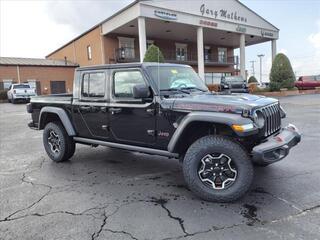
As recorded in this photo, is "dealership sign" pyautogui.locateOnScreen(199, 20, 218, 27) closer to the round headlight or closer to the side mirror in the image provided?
the side mirror

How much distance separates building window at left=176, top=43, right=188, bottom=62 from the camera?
3276 cm

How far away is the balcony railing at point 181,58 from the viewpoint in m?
27.0

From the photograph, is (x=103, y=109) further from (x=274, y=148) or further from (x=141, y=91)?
(x=274, y=148)

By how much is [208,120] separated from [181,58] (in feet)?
99.4

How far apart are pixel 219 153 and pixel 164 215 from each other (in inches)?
40.7

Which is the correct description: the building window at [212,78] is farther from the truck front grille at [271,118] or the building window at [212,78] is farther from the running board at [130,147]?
the truck front grille at [271,118]

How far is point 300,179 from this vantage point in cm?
426

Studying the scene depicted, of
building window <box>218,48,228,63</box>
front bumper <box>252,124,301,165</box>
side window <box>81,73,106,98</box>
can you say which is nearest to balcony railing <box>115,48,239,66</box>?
building window <box>218,48,228,63</box>

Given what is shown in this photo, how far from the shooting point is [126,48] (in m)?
27.3

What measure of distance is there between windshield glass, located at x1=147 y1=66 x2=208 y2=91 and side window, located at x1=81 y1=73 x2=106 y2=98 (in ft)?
3.28

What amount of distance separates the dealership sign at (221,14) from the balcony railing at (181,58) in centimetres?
678

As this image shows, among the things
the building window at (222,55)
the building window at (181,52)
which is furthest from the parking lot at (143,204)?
the building window at (222,55)

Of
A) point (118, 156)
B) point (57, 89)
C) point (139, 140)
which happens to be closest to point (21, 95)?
point (57, 89)

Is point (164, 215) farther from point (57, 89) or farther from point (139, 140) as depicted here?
point (57, 89)
